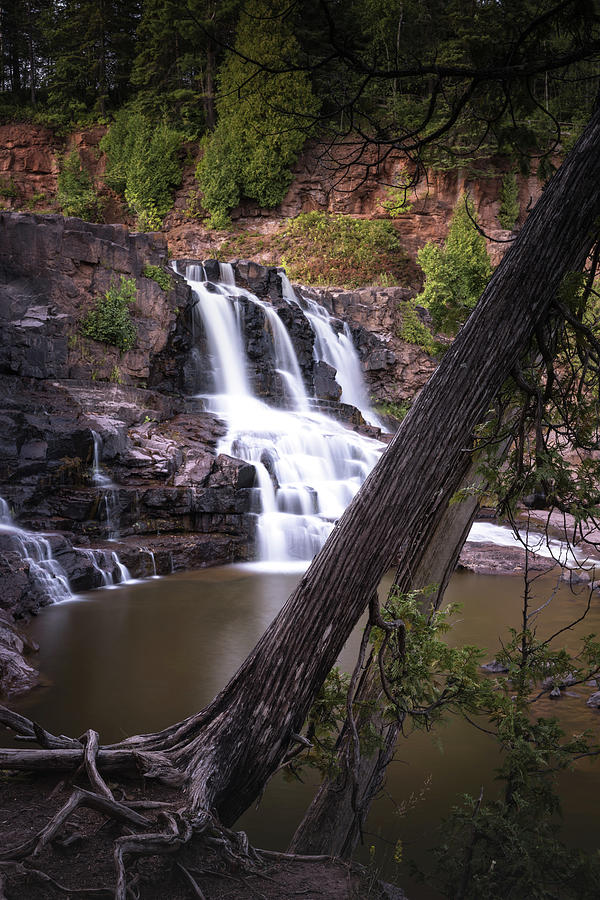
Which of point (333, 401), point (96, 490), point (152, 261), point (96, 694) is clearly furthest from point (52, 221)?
point (96, 694)

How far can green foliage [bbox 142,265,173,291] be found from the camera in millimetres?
16219

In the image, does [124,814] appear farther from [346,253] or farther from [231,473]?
[346,253]

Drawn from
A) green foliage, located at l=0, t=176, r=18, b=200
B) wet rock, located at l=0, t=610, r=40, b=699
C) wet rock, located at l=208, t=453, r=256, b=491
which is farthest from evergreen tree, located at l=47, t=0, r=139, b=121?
wet rock, located at l=0, t=610, r=40, b=699

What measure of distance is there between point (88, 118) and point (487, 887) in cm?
3620

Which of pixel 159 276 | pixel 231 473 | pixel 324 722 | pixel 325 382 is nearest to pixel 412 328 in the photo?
pixel 325 382

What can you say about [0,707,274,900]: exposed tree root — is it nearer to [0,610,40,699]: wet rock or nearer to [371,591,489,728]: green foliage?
[371,591,489,728]: green foliage

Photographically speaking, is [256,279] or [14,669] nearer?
[14,669]

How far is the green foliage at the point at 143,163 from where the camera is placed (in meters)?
30.0

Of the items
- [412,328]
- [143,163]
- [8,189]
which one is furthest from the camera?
[143,163]

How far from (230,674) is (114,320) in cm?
1082

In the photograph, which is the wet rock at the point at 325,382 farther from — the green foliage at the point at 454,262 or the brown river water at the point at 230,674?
the brown river water at the point at 230,674

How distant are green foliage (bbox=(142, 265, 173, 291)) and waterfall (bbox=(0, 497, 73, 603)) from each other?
8.57 m

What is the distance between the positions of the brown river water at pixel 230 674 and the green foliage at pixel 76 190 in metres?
24.1

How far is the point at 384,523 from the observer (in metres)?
2.69
